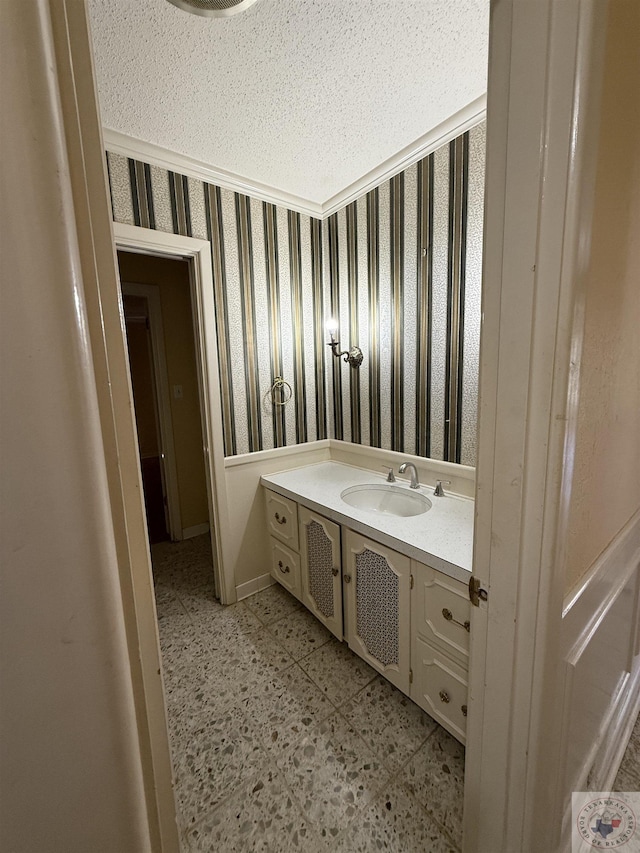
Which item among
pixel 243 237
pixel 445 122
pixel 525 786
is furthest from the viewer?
pixel 243 237

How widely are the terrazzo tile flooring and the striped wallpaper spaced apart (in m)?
1.09

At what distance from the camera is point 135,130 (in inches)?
60.9

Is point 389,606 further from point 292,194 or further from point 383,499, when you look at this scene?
point 292,194

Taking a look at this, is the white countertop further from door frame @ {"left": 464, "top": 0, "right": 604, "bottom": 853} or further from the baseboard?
the baseboard

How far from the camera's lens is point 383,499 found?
1.93 metres

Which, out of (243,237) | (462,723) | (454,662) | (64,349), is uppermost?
(243,237)

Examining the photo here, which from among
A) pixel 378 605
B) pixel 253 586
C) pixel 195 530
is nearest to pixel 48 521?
pixel 378 605

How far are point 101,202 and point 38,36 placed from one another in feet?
0.26

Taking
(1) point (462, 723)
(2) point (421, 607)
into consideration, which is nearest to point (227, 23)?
(2) point (421, 607)

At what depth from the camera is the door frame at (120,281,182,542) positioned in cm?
278

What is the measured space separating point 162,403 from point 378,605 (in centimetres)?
230

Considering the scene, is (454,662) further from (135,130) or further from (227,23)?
(135,130)

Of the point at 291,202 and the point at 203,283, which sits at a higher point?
the point at 291,202

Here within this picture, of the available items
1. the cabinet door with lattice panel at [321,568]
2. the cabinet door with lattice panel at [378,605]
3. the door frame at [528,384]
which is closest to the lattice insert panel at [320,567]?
the cabinet door with lattice panel at [321,568]
